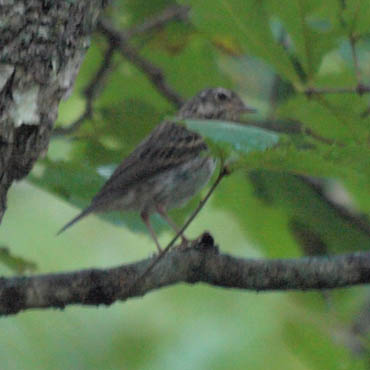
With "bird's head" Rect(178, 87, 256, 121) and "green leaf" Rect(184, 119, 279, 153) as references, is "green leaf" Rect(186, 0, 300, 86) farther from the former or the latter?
"bird's head" Rect(178, 87, 256, 121)

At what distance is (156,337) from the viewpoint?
806 centimetres

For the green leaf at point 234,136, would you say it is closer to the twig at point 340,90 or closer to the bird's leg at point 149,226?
the twig at point 340,90

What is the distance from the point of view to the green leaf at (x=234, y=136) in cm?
285

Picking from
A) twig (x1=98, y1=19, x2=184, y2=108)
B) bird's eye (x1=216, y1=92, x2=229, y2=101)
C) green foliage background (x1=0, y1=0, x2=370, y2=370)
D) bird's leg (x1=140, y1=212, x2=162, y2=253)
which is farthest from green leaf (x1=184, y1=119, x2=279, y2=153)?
bird's eye (x1=216, y1=92, x2=229, y2=101)

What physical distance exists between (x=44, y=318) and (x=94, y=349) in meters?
0.53

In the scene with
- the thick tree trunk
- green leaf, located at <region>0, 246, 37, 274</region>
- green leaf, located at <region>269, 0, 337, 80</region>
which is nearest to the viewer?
the thick tree trunk

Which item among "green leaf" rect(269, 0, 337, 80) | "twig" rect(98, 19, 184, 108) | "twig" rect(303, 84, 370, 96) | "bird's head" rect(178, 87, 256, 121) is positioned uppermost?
"green leaf" rect(269, 0, 337, 80)

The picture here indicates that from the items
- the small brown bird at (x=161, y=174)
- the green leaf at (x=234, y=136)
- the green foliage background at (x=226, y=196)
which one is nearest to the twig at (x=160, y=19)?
the green foliage background at (x=226, y=196)

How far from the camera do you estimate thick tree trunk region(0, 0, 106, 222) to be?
10.3 ft

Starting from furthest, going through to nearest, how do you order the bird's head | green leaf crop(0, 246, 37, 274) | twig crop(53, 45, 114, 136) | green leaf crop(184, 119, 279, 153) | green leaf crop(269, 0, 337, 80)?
the bird's head, twig crop(53, 45, 114, 136), green leaf crop(269, 0, 337, 80), green leaf crop(0, 246, 37, 274), green leaf crop(184, 119, 279, 153)

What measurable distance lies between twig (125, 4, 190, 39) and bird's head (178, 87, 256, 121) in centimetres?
52

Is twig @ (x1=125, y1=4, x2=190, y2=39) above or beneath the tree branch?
beneath

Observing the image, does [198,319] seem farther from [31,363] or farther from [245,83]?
[245,83]

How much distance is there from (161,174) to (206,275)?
2419mm
